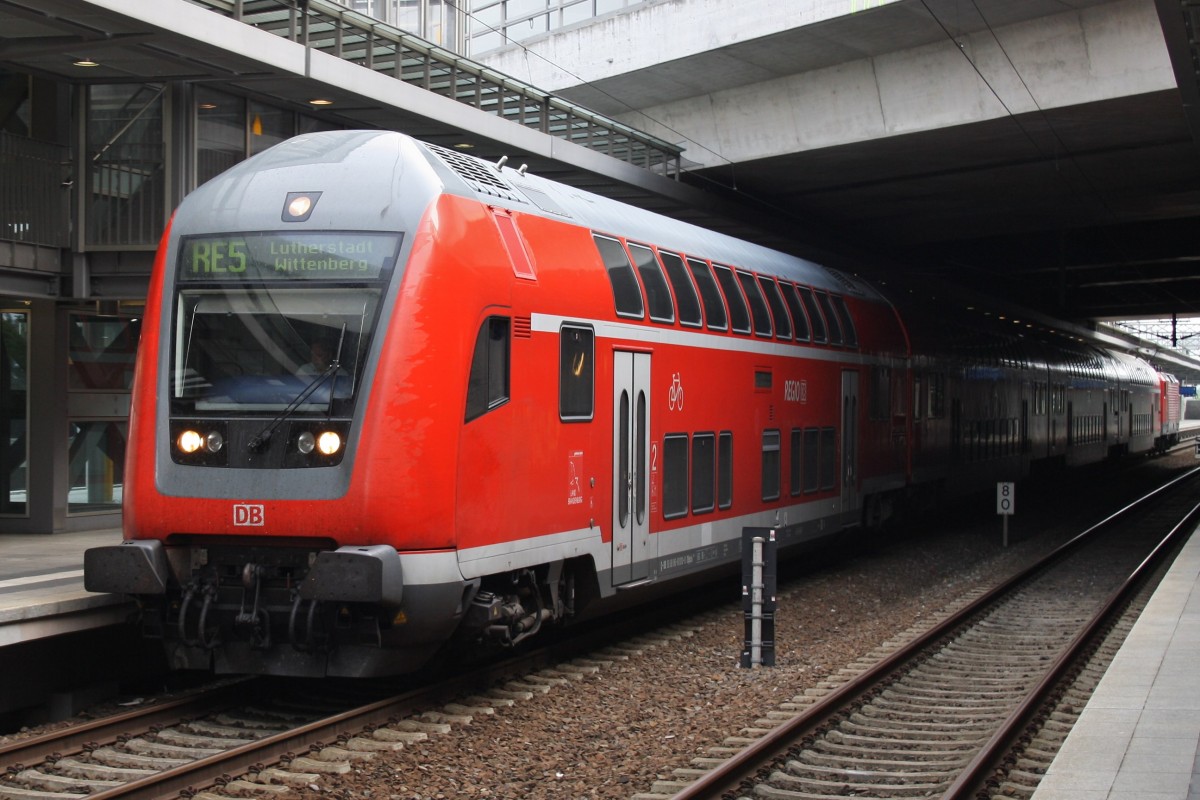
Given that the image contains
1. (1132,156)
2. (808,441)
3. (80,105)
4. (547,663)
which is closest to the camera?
(547,663)

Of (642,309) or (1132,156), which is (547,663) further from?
(1132,156)

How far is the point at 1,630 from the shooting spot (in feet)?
27.9

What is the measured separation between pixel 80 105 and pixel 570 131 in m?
7.97

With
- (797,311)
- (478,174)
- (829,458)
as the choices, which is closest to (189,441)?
(478,174)

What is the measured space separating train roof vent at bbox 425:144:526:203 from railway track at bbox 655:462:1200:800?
4255mm

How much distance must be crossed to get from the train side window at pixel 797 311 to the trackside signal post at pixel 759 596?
4.57 meters

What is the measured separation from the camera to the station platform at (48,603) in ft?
28.3

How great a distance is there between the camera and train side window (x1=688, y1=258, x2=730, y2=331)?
12.7m

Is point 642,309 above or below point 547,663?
above

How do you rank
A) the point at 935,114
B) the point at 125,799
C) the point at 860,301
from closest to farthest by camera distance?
the point at 125,799 < the point at 860,301 < the point at 935,114

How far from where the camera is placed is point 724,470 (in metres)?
13.2

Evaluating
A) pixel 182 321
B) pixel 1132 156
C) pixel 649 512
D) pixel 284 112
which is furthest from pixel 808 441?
pixel 1132 156

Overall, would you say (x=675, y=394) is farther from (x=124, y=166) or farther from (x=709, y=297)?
(x=124, y=166)

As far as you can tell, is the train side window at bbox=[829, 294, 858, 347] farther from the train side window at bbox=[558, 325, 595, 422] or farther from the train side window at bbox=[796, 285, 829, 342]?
the train side window at bbox=[558, 325, 595, 422]
